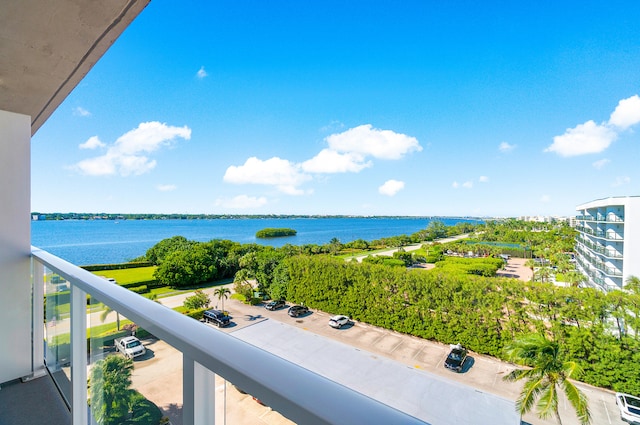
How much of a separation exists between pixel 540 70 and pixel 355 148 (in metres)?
25.4

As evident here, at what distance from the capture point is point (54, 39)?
1078 millimetres

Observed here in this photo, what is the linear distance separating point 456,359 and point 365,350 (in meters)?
2.80

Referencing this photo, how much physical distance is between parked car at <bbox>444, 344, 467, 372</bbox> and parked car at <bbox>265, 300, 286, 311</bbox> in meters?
7.73

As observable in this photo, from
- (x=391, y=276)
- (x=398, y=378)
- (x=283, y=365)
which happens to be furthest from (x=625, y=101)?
(x=283, y=365)

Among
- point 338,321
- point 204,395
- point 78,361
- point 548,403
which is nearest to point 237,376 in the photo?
point 204,395

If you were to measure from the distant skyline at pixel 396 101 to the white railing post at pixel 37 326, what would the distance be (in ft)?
39.7

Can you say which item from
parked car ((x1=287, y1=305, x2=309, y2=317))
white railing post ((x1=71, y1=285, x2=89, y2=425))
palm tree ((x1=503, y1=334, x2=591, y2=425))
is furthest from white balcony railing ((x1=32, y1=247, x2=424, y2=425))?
parked car ((x1=287, y1=305, x2=309, y2=317))

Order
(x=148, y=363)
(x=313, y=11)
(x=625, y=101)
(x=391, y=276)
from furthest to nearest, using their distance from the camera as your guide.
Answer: (x=625, y=101), (x=313, y=11), (x=391, y=276), (x=148, y=363)

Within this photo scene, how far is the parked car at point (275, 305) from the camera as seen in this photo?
13.7 metres

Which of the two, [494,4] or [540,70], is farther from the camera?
[540,70]

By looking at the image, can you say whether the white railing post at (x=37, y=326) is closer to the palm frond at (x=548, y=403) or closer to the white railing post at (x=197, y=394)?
the white railing post at (x=197, y=394)

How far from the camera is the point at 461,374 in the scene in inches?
333

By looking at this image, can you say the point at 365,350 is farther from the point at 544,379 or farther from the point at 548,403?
the point at 548,403

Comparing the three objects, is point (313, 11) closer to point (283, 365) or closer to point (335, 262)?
point (335, 262)
